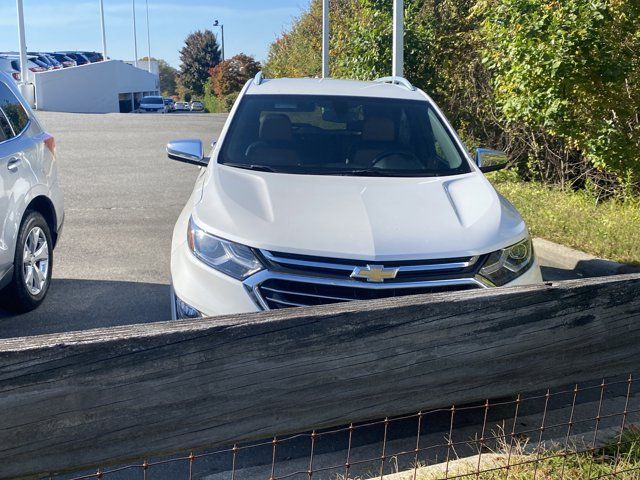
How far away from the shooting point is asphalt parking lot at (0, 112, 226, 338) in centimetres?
583

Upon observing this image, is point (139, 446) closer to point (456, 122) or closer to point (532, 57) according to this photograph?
point (532, 57)

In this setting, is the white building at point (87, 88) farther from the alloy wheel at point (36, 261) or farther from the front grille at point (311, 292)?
the front grille at point (311, 292)

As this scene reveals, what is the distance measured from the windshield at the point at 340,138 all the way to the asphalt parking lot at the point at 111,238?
145 centimetres

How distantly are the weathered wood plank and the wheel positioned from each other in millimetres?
4123

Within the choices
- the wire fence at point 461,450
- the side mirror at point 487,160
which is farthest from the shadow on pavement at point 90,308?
the side mirror at point 487,160

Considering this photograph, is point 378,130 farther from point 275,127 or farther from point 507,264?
point 507,264

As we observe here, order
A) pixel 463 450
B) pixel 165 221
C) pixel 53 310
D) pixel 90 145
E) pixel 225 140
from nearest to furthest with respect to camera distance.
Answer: pixel 463 450, pixel 225 140, pixel 53 310, pixel 165 221, pixel 90 145

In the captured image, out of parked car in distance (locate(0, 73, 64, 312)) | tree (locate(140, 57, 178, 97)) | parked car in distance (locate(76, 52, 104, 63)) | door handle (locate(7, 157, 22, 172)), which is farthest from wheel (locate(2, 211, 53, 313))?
tree (locate(140, 57, 178, 97))

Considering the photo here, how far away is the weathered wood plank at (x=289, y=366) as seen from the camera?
167 cm

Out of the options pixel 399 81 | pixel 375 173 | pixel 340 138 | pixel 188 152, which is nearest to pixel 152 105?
pixel 399 81

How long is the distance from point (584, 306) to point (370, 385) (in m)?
0.69

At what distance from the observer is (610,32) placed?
8.91 metres

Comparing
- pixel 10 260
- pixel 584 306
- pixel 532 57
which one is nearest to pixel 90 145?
pixel 532 57

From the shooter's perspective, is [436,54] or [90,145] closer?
[436,54]
